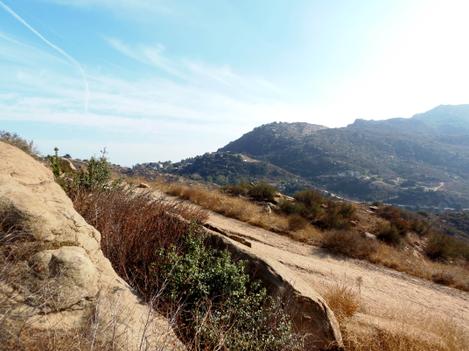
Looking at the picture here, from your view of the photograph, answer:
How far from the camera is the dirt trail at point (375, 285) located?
6.69 m

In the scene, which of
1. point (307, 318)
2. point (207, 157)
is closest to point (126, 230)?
point (307, 318)

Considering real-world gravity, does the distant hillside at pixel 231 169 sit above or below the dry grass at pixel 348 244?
below

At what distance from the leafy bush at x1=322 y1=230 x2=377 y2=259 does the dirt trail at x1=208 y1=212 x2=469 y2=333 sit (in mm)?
562

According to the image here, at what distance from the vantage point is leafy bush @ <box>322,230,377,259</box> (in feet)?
42.3

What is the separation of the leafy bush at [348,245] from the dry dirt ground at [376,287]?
47 centimetres

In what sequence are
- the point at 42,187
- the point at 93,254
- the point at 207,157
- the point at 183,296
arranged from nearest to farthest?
1. the point at 93,254
2. the point at 42,187
3. the point at 183,296
4. the point at 207,157

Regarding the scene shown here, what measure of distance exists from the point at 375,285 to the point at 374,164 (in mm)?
145261

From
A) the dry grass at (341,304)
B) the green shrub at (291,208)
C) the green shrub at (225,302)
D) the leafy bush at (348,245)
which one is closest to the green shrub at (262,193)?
the green shrub at (291,208)

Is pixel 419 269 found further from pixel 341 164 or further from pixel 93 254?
pixel 341 164

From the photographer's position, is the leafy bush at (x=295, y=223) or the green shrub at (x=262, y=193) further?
the green shrub at (x=262, y=193)

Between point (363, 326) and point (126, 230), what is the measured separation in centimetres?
376

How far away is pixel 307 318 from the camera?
5008 millimetres

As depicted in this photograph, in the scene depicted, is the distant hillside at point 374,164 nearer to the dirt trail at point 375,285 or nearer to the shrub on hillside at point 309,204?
the shrub on hillside at point 309,204

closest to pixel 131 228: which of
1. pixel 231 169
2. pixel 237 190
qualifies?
pixel 237 190
